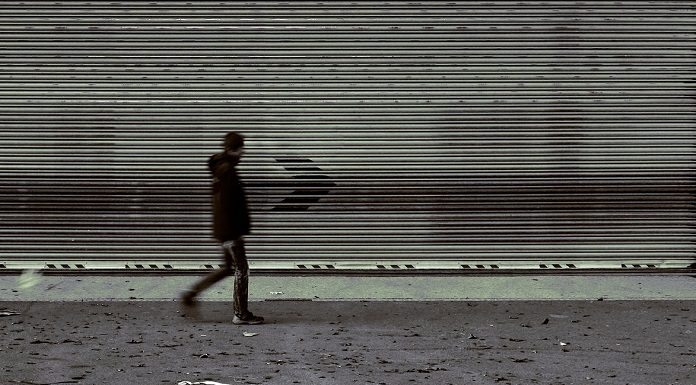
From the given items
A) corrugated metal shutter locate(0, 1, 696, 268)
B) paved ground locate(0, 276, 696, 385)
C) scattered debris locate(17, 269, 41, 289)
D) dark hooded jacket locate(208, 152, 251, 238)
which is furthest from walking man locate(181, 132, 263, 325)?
scattered debris locate(17, 269, 41, 289)

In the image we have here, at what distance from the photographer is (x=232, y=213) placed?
9.45m

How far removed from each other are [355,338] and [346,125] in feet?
13.1

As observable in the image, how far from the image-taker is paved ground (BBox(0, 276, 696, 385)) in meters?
7.64

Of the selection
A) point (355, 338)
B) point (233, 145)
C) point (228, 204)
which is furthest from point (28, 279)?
point (355, 338)

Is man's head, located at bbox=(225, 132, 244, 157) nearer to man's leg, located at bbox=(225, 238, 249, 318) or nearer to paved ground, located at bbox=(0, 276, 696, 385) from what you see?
man's leg, located at bbox=(225, 238, 249, 318)

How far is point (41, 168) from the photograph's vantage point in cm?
1237

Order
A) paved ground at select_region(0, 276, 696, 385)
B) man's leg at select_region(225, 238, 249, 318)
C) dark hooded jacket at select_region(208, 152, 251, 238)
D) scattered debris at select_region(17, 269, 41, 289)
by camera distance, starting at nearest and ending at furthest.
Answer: paved ground at select_region(0, 276, 696, 385), dark hooded jacket at select_region(208, 152, 251, 238), man's leg at select_region(225, 238, 249, 318), scattered debris at select_region(17, 269, 41, 289)

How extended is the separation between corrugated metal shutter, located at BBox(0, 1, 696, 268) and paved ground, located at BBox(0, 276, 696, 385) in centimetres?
89

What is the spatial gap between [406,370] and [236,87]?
5.51m

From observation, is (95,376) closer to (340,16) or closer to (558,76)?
(340,16)

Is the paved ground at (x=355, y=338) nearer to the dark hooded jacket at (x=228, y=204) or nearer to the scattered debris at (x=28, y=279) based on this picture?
the scattered debris at (x=28, y=279)

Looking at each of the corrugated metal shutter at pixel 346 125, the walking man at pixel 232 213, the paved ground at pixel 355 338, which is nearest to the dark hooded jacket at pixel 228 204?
the walking man at pixel 232 213

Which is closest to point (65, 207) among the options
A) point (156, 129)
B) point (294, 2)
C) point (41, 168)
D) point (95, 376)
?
point (41, 168)

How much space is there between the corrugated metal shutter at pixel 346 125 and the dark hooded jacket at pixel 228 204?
283cm
